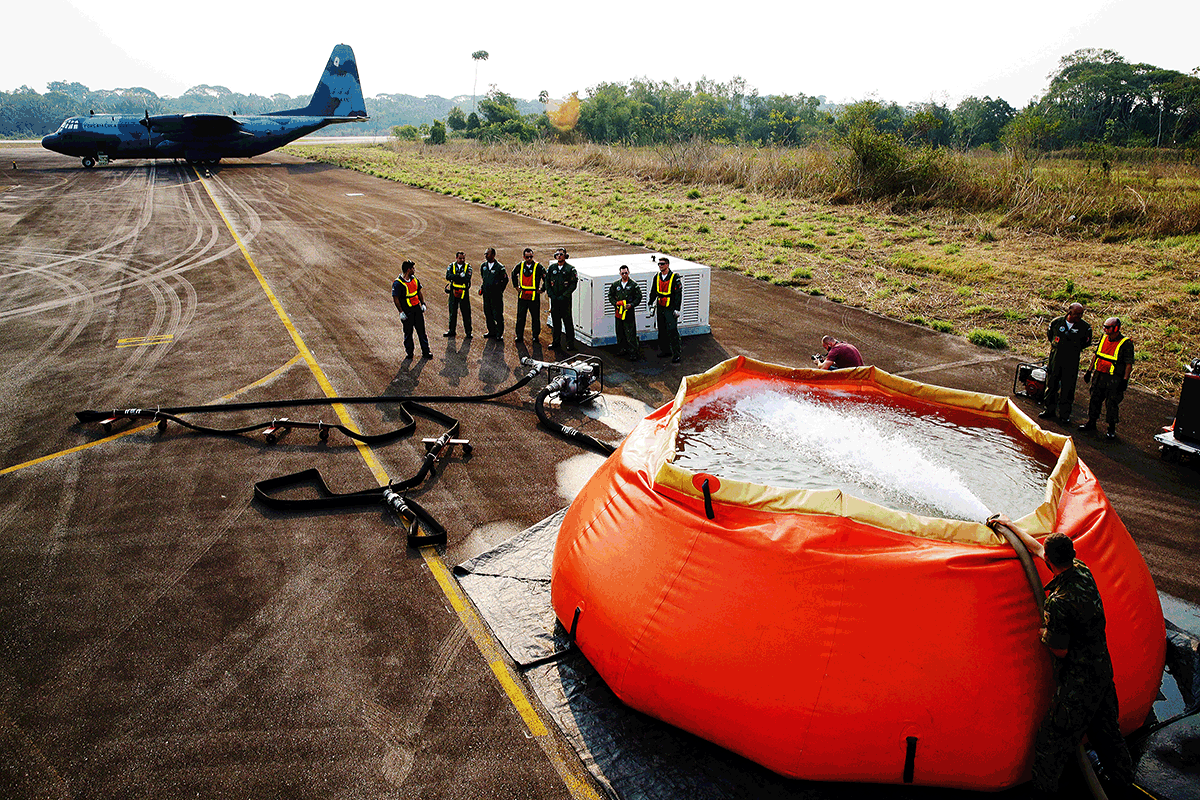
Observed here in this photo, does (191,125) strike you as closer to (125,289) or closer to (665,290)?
(125,289)

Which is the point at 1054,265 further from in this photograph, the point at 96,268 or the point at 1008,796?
the point at 96,268

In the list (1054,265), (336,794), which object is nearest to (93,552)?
(336,794)

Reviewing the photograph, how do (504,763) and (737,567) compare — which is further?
(504,763)

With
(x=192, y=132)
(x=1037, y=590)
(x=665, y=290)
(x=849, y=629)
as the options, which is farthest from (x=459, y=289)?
(x=192, y=132)

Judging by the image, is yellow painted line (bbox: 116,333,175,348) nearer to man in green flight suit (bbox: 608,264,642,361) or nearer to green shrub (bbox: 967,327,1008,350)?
man in green flight suit (bbox: 608,264,642,361)

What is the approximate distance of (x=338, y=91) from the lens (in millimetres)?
54000

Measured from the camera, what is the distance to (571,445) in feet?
33.1

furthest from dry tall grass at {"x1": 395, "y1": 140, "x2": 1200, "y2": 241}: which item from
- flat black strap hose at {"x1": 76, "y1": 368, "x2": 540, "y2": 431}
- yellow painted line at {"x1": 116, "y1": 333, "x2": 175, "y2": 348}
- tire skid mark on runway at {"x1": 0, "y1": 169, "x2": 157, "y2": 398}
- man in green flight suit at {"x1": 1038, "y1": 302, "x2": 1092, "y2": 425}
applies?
tire skid mark on runway at {"x1": 0, "y1": 169, "x2": 157, "y2": 398}

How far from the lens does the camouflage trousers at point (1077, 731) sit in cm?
398

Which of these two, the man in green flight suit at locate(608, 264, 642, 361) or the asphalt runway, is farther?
the man in green flight suit at locate(608, 264, 642, 361)

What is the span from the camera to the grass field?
15.7 metres

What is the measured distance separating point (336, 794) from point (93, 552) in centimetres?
479

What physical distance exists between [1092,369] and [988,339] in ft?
14.0

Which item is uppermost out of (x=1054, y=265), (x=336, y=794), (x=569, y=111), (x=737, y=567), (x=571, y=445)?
(x=569, y=111)
